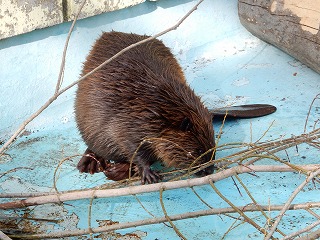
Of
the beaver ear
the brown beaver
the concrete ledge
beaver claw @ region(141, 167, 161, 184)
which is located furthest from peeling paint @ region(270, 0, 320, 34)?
beaver claw @ region(141, 167, 161, 184)

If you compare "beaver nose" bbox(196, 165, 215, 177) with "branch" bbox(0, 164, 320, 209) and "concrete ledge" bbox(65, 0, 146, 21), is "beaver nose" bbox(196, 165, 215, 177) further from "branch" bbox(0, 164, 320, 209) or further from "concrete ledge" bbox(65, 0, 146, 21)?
"concrete ledge" bbox(65, 0, 146, 21)

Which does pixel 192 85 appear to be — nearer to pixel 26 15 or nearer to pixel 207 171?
pixel 26 15

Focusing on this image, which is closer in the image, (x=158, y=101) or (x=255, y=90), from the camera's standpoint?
(x=158, y=101)

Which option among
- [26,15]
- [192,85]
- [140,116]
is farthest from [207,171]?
[26,15]

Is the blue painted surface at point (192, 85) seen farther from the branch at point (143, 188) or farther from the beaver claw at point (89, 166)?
the branch at point (143, 188)

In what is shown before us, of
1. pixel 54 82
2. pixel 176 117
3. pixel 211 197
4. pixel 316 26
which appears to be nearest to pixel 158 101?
pixel 176 117

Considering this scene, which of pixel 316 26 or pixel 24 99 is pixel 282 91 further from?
pixel 24 99
